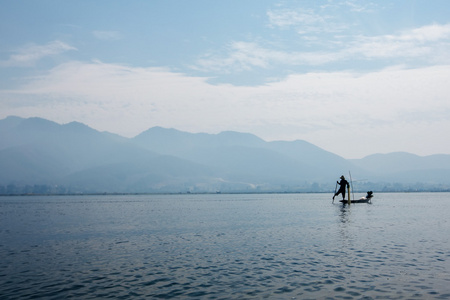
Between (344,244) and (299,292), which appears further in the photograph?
(344,244)

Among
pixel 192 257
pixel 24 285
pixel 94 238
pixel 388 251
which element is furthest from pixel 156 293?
pixel 94 238

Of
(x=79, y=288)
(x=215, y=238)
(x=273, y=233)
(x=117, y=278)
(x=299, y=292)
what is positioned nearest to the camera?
(x=299, y=292)

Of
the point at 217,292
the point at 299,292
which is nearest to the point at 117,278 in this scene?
the point at 217,292

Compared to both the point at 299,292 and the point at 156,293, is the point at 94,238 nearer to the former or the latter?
the point at 156,293

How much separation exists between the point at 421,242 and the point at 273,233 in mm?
15324

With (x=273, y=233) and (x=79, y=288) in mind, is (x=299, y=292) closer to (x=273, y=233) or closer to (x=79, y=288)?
(x=79, y=288)

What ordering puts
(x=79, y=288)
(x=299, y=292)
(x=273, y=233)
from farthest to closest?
(x=273, y=233) < (x=79, y=288) < (x=299, y=292)

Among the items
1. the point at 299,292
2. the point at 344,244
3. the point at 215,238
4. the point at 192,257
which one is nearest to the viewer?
the point at 299,292

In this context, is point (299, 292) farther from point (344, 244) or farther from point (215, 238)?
point (215, 238)

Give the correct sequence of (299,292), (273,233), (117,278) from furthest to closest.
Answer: (273,233)
(117,278)
(299,292)

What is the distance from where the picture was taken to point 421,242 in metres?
35.4

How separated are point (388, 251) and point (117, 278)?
2056 cm

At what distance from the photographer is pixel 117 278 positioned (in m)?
23.9

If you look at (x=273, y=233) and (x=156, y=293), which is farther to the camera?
(x=273, y=233)
